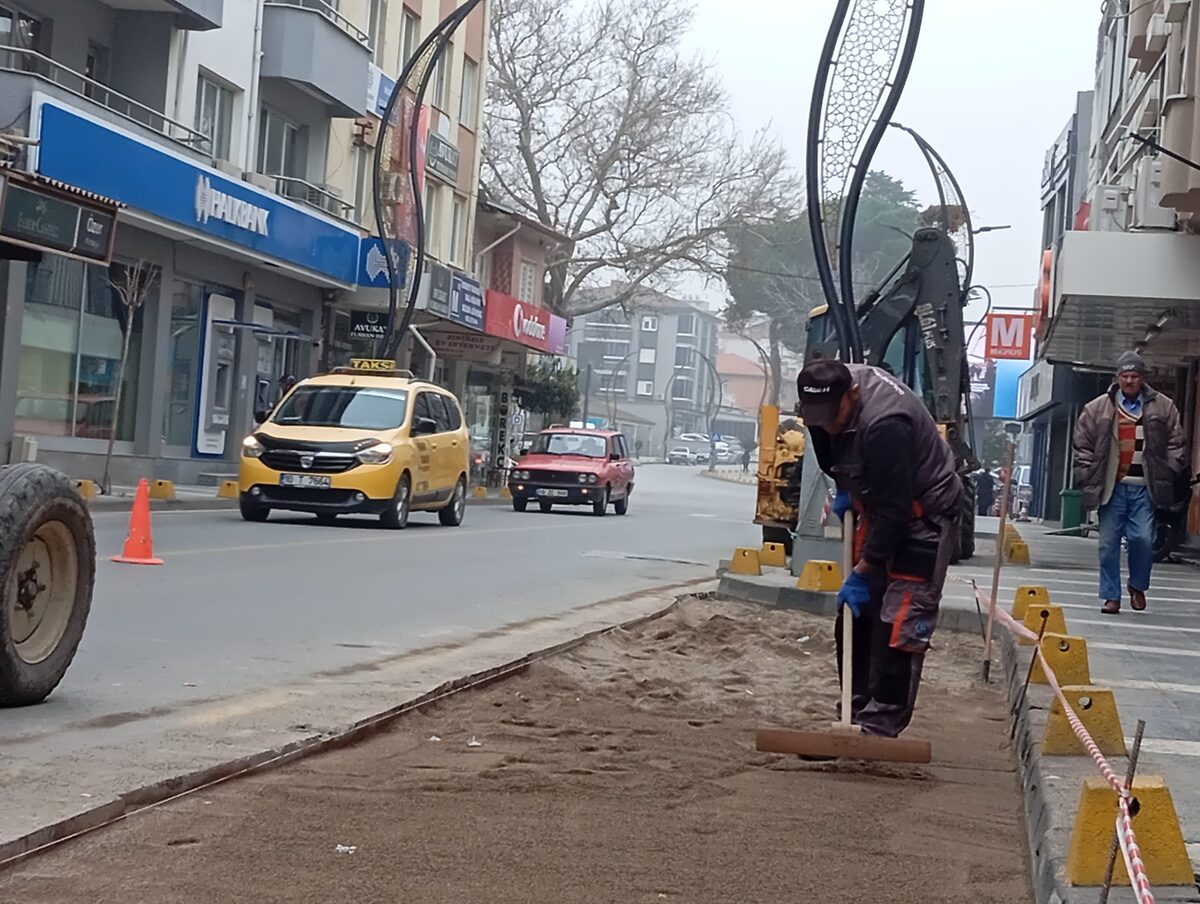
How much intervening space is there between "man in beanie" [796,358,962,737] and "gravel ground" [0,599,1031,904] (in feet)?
1.40

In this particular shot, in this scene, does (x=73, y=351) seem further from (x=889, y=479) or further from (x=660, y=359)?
(x=660, y=359)

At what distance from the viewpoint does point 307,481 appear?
20531 mm

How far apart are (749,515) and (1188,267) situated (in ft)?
57.0

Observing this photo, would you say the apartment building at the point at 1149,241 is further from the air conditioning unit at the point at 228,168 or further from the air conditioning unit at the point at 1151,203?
the air conditioning unit at the point at 228,168

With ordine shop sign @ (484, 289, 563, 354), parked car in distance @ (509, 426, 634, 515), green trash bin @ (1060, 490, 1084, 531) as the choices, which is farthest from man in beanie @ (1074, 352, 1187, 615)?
ordine shop sign @ (484, 289, 563, 354)

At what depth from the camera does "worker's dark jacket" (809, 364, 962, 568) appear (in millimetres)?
6797

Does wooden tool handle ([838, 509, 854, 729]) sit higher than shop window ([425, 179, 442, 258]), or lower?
lower

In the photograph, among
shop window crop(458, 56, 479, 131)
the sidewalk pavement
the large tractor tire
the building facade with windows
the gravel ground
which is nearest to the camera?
the gravel ground

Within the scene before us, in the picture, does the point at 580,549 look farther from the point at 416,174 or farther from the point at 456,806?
the point at 456,806

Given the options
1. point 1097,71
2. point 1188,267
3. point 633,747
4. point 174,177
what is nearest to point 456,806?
point 633,747

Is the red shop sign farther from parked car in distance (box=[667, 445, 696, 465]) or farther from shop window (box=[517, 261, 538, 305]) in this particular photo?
parked car in distance (box=[667, 445, 696, 465])

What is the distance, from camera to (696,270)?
5312 cm

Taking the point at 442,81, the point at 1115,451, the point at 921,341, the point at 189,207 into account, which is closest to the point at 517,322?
the point at 442,81

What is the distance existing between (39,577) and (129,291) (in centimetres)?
1776
